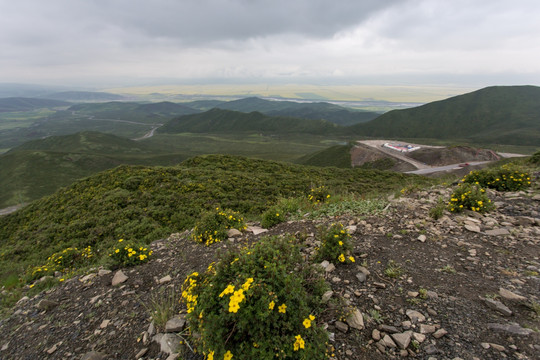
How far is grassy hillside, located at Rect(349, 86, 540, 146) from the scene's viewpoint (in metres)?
152

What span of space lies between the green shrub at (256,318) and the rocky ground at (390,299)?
1.95ft

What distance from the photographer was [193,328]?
9.49ft

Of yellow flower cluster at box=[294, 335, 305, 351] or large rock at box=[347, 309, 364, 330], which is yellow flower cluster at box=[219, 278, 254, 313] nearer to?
yellow flower cluster at box=[294, 335, 305, 351]

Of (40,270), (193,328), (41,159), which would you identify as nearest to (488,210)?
(193,328)

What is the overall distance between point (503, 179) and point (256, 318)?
9.35m

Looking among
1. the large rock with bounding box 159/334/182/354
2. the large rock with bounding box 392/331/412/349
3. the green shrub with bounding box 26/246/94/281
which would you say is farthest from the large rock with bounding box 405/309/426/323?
the green shrub with bounding box 26/246/94/281

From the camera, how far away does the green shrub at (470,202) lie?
5.99 metres

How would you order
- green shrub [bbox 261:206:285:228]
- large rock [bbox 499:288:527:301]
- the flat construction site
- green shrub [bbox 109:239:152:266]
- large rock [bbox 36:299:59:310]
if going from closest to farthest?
large rock [bbox 499:288:527:301], large rock [bbox 36:299:59:310], green shrub [bbox 109:239:152:266], green shrub [bbox 261:206:285:228], the flat construction site

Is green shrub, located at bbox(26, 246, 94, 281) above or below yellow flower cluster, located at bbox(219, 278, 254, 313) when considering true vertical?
below

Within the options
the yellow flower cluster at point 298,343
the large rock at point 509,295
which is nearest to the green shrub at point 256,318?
the yellow flower cluster at point 298,343

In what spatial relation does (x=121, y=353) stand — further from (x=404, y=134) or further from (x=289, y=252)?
(x=404, y=134)

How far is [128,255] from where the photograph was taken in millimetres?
5984

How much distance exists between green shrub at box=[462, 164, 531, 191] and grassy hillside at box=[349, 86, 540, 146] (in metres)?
168

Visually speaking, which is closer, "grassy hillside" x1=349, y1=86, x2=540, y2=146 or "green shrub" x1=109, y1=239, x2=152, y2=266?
"green shrub" x1=109, y1=239, x2=152, y2=266
